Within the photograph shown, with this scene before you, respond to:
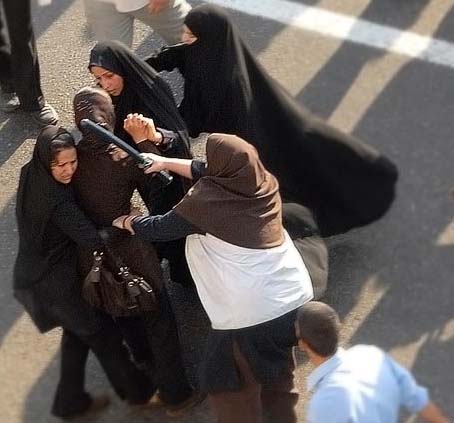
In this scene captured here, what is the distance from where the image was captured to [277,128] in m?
4.82

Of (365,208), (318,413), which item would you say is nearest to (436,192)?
(365,208)

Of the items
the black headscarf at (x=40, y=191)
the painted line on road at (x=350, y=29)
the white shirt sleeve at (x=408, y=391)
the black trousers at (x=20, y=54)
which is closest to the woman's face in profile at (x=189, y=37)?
the black headscarf at (x=40, y=191)

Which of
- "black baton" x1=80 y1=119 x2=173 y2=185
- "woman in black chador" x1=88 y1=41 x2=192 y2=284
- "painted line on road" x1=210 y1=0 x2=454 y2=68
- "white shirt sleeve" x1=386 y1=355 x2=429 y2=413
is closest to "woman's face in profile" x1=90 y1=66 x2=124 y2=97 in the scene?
"woman in black chador" x1=88 y1=41 x2=192 y2=284

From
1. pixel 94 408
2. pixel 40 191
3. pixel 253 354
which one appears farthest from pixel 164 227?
pixel 94 408

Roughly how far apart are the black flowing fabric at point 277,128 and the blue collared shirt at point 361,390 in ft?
4.64

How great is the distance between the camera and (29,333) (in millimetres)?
5008

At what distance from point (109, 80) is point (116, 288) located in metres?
0.96

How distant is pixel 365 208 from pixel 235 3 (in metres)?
2.33

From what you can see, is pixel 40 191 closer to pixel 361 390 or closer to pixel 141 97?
pixel 141 97

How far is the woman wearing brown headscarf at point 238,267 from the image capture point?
400 cm

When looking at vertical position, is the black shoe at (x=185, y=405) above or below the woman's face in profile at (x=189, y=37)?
below

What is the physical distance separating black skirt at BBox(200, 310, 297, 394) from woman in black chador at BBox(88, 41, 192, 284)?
69cm

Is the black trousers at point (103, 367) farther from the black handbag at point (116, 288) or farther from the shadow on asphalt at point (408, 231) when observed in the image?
the shadow on asphalt at point (408, 231)

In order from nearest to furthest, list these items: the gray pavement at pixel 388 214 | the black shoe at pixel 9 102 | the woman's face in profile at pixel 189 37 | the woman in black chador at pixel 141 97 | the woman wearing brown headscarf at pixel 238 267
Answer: the woman wearing brown headscarf at pixel 238 267, the woman in black chador at pixel 141 97, the woman's face in profile at pixel 189 37, the gray pavement at pixel 388 214, the black shoe at pixel 9 102
